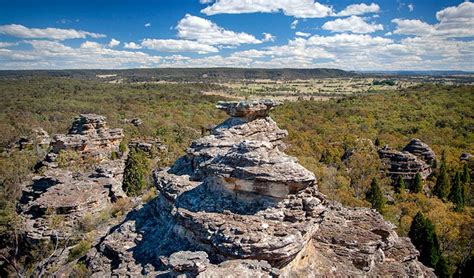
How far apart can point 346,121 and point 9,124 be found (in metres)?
90.5

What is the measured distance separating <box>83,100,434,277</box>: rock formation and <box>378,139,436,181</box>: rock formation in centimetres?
3809

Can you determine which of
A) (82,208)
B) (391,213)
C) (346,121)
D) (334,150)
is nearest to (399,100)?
(346,121)

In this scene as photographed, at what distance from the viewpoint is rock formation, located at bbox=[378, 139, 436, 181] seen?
5738 cm

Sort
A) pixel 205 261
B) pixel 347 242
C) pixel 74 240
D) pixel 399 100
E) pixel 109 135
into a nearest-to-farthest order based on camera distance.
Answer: pixel 205 261
pixel 347 242
pixel 74 240
pixel 109 135
pixel 399 100

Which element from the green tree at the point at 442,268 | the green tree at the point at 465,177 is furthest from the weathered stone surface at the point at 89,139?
the green tree at the point at 465,177

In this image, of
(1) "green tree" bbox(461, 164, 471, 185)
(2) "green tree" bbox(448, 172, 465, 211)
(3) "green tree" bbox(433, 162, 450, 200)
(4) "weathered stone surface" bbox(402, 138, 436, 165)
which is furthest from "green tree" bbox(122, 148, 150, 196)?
(1) "green tree" bbox(461, 164, 471, 185)

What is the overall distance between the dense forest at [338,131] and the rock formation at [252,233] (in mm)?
17216

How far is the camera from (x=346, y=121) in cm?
10575

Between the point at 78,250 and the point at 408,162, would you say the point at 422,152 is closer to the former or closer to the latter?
the point at 408,162

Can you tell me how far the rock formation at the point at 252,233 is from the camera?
1552 cm

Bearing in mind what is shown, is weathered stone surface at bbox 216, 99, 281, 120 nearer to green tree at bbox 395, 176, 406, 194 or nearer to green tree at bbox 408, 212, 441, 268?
green tree at bbox 408, 212, 441, 268

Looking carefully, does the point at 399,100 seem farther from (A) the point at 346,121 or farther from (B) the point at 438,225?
(B) the point at 438,225

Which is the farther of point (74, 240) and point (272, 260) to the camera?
point (74, 240)

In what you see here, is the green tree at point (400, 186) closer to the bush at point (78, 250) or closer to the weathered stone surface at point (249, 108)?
the weathered stone surface at point (249, 108)
